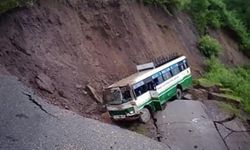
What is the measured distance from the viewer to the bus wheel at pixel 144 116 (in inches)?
609

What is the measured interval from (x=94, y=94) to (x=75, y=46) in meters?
2.52

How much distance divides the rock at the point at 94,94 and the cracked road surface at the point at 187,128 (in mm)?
2182

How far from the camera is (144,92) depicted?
1585 cm

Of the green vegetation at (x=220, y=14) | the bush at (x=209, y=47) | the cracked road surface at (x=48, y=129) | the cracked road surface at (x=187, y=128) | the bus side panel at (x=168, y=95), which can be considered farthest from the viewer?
the green vegetation at (x=220, y=14)

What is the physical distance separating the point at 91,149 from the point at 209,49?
51.0 feet

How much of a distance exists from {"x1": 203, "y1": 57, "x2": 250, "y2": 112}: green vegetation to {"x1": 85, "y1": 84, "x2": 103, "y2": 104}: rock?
6.55 meters

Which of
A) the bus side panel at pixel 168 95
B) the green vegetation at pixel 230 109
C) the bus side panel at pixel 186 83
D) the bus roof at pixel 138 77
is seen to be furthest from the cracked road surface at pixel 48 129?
the bus side panel at pixel 186 83

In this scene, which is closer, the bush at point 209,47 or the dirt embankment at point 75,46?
the dirt embankment at point 75,46

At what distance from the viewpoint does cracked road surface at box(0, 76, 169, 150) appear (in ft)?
40.5

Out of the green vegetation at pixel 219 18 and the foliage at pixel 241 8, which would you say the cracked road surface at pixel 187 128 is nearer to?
the green vegetation at pixel 219 18

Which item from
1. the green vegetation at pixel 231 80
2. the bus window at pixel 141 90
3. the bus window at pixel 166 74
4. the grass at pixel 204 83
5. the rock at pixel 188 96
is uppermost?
the bus window at pixel 141 90

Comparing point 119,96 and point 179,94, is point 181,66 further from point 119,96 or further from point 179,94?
point 119,96

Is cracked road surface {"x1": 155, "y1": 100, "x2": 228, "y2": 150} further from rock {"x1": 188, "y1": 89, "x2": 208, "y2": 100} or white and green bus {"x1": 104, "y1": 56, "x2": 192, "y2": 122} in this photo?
rock {"x1": 188, "y1": 89, "x2": 208, "y2": 100}

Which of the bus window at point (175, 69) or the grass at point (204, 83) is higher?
the bus window at point (175, 69)
